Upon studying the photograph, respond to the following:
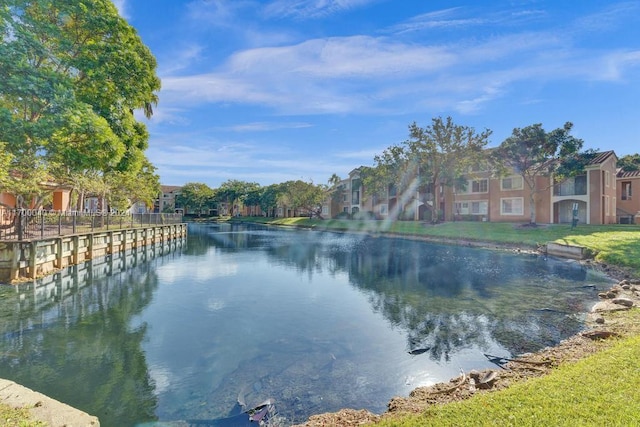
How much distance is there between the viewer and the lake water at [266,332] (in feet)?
23.0

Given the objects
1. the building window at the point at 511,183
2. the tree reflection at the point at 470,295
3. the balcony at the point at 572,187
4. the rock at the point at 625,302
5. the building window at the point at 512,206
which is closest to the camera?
the tree reflection at the point at 470,295

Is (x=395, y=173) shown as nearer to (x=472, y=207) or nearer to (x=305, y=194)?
(x=472, y=207)

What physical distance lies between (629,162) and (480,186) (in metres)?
18.0

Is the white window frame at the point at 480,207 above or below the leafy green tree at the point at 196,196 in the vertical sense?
below

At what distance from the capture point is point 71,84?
1250 centimetres

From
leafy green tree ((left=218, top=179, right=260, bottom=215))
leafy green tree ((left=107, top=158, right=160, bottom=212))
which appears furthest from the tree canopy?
leafy green tree ((left=218, top=179, right=260, bottom=215))

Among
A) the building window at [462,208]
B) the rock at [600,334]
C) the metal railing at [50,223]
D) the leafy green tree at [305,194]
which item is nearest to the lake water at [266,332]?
the rock at [600,334]

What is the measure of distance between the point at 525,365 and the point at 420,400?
9.01ft

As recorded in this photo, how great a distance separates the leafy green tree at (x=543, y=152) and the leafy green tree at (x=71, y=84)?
3316cm

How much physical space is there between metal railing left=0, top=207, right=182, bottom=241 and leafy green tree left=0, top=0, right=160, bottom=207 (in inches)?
105

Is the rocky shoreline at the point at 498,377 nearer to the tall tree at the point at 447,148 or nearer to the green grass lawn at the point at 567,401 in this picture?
the green grass lawn at the point at 567,401

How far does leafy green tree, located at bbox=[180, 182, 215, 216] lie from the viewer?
99000 mm

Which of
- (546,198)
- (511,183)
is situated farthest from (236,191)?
(546,198)

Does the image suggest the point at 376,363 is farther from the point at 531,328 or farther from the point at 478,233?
the point at 478,233
